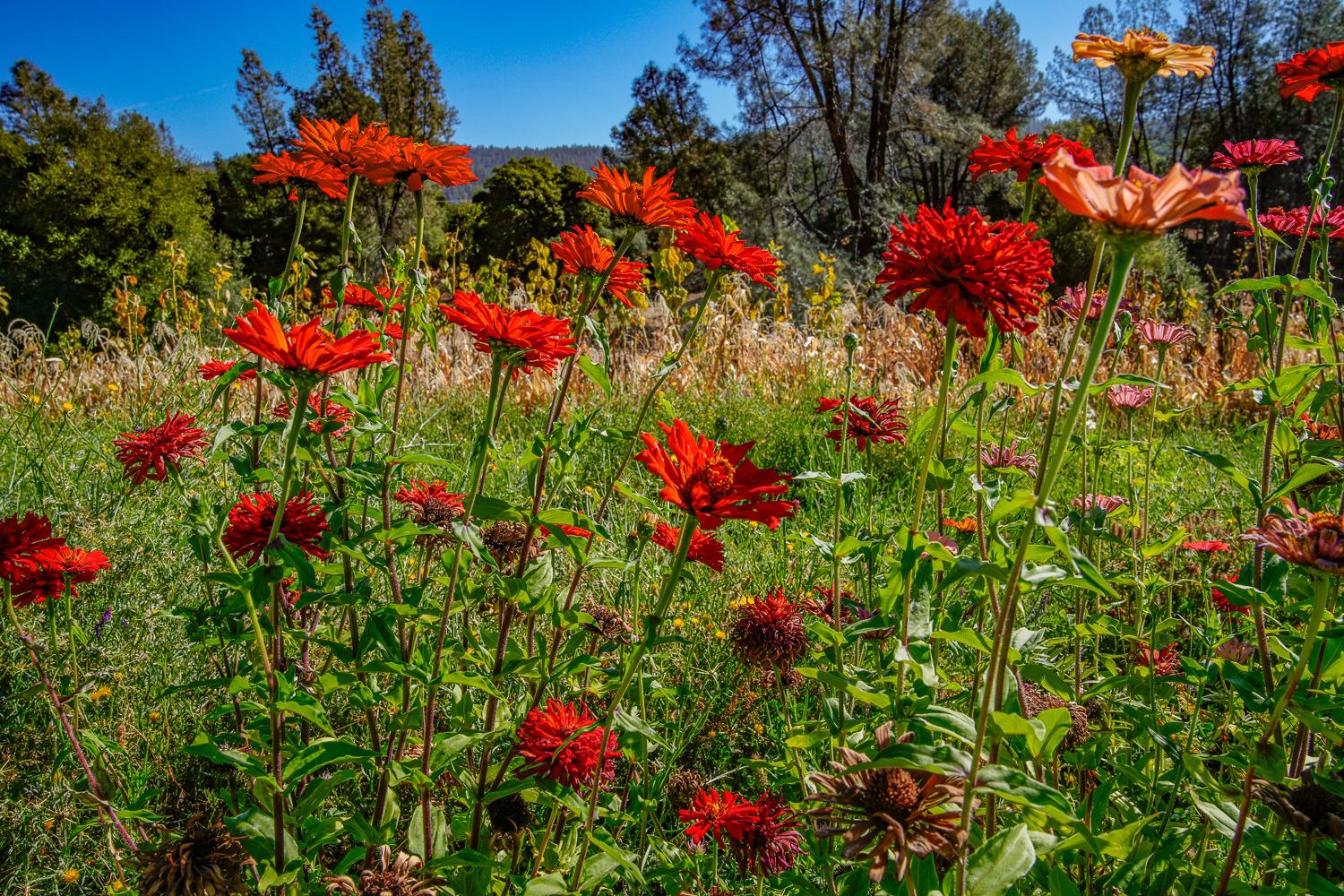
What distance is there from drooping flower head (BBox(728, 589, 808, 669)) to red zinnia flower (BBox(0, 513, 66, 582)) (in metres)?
1.25

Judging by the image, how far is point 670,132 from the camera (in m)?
20.6

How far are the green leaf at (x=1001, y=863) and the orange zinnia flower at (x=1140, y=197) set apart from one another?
635 mm

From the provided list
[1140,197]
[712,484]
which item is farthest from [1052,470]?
[712,484]

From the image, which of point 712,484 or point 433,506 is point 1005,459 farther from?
point 433,506

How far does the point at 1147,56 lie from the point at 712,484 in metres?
0.75

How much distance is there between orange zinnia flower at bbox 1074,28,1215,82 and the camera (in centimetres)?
95

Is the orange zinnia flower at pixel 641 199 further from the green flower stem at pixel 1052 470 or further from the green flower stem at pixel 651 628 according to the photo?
the green flower stem at pixel 1052 470

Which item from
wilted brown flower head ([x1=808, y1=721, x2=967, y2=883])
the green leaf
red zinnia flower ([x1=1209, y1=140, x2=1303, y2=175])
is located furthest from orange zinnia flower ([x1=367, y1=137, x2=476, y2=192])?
red zinnia flower ([x1=1209, y1=140, x2=1303, y2=175])

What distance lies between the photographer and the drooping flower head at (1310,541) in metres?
0.87

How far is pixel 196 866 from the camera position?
109 centimetres

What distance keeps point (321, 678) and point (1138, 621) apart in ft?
4.72

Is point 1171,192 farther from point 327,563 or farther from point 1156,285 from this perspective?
point 1156,285

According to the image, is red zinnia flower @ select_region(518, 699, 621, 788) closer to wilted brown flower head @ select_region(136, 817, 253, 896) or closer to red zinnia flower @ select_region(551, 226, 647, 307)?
wilted brown flower head @ select_region(136, 817, 253, 896)

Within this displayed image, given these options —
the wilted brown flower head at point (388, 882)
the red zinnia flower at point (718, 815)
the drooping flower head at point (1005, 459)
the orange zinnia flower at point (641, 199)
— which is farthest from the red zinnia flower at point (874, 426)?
the wilted brown flower head at point (388, 882)
